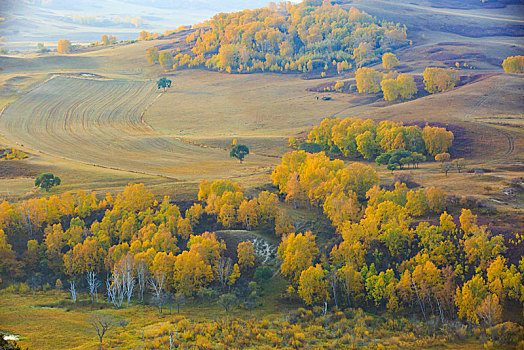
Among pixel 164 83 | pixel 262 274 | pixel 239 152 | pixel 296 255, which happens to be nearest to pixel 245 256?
pixel 262 274

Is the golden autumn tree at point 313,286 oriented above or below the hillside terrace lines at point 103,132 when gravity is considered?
below

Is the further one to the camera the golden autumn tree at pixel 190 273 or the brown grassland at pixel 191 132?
the golden autumn tree at pixel 190 273

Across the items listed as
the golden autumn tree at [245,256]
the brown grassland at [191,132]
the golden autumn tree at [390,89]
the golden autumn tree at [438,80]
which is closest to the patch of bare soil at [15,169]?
the brown grassland at [191,132]

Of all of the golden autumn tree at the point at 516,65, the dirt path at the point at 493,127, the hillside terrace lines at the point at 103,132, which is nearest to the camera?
the dirt path at the point at 493,127

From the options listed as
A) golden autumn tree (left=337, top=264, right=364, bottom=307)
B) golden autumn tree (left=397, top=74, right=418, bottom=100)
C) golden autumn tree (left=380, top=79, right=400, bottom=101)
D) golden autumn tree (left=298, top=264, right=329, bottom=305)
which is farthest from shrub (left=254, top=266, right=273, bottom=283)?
golden autumn tree (left=397, top=74, right=418, bottom=100)

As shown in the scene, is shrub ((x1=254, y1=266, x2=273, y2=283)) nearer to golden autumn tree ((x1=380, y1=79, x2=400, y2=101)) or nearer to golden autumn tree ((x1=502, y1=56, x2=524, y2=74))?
golden autumn tree ((x1=380, y1=79, x2=400, y2=101))

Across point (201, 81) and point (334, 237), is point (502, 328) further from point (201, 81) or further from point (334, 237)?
point (201, 81)

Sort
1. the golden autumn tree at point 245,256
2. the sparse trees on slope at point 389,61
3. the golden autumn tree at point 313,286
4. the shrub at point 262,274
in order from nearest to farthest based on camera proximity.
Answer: the golden autumn tree at point 313,286
the shrub at point 262,274
the golden autumn tree at point 245,256
the sparse trees on slope at point 389,61

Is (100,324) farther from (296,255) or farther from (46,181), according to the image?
(46,181)

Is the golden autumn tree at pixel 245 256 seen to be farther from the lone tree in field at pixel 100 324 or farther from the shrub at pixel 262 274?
the lone tree in field at pixel 100 324
